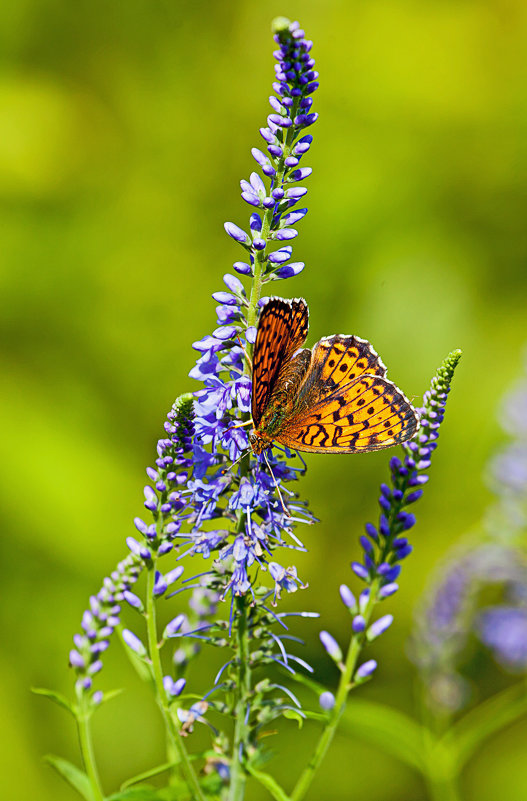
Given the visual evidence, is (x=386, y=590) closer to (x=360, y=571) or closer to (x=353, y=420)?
(x=360, y=571)

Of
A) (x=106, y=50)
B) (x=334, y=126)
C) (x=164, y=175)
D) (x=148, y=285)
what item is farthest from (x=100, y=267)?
(x=334, y=126)

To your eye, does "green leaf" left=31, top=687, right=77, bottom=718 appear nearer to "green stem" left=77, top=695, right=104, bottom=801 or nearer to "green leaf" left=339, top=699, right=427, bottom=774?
"green stem" left=77, top=695, right=104, bottom=801

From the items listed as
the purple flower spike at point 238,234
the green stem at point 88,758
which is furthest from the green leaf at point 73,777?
the purple flower spike at point 238,234

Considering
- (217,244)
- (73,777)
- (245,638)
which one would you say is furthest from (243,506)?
(217,244)

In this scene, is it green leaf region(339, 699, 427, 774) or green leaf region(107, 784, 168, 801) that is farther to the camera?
green leaf region(339, 699, 427, 774)

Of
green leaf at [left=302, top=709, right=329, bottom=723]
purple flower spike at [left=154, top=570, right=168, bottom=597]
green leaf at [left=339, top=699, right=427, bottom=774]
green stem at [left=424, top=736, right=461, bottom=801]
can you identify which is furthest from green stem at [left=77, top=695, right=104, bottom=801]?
green stem at [left=424, top=736, right=461, bottom=801]

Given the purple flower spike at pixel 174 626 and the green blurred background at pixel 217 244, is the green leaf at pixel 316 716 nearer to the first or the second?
the purple flower spike at pixel 174 626

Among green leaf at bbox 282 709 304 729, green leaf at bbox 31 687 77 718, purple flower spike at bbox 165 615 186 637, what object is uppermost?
purple flower spike at bbox 165 615 186 637

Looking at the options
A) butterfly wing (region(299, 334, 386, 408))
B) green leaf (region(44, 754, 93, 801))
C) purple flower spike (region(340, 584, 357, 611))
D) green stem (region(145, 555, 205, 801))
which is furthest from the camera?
butterfly wing (region(299, 334, 386, 408))

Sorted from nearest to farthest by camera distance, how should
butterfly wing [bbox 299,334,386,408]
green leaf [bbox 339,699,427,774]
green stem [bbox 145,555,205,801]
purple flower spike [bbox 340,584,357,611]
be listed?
green stem [bbox 145,555,205,801]
purple flower spike [bbox 340,584,357,611]
butterfly wing [bbox 299,334,386,408]
green leaf [bbox 339,699,427,774]
